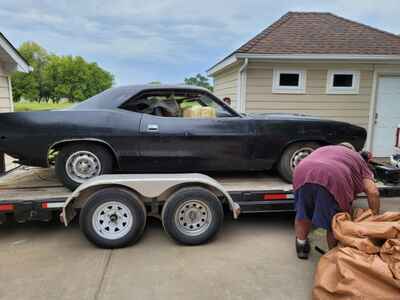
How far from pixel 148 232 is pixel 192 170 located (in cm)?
101

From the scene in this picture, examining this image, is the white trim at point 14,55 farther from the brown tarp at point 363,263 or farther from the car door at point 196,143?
the brown tarp at point 363,263

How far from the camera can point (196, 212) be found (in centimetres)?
366

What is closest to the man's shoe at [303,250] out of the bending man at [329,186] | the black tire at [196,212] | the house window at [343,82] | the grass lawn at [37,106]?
the bending man at [329,186]

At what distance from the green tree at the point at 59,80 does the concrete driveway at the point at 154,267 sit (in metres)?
55.8

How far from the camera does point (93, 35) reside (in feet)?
117

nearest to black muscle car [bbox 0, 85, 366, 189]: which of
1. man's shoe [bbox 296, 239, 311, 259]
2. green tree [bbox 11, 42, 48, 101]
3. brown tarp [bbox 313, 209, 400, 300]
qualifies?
man's shoe [bbox 296, 239, 311, 259]

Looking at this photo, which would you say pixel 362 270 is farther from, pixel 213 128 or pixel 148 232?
pixel 148 232

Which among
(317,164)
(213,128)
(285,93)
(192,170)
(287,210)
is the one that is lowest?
(287,210)

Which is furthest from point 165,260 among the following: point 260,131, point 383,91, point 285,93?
point 383,91

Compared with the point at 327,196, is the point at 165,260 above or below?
below

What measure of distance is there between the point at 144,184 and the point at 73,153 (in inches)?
41.4

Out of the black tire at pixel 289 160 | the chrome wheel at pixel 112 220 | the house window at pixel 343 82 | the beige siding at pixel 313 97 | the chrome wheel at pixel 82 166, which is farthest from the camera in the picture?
the house window at pixel 343 82

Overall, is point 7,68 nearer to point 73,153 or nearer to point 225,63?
point 73,153

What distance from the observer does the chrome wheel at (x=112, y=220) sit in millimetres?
3498
